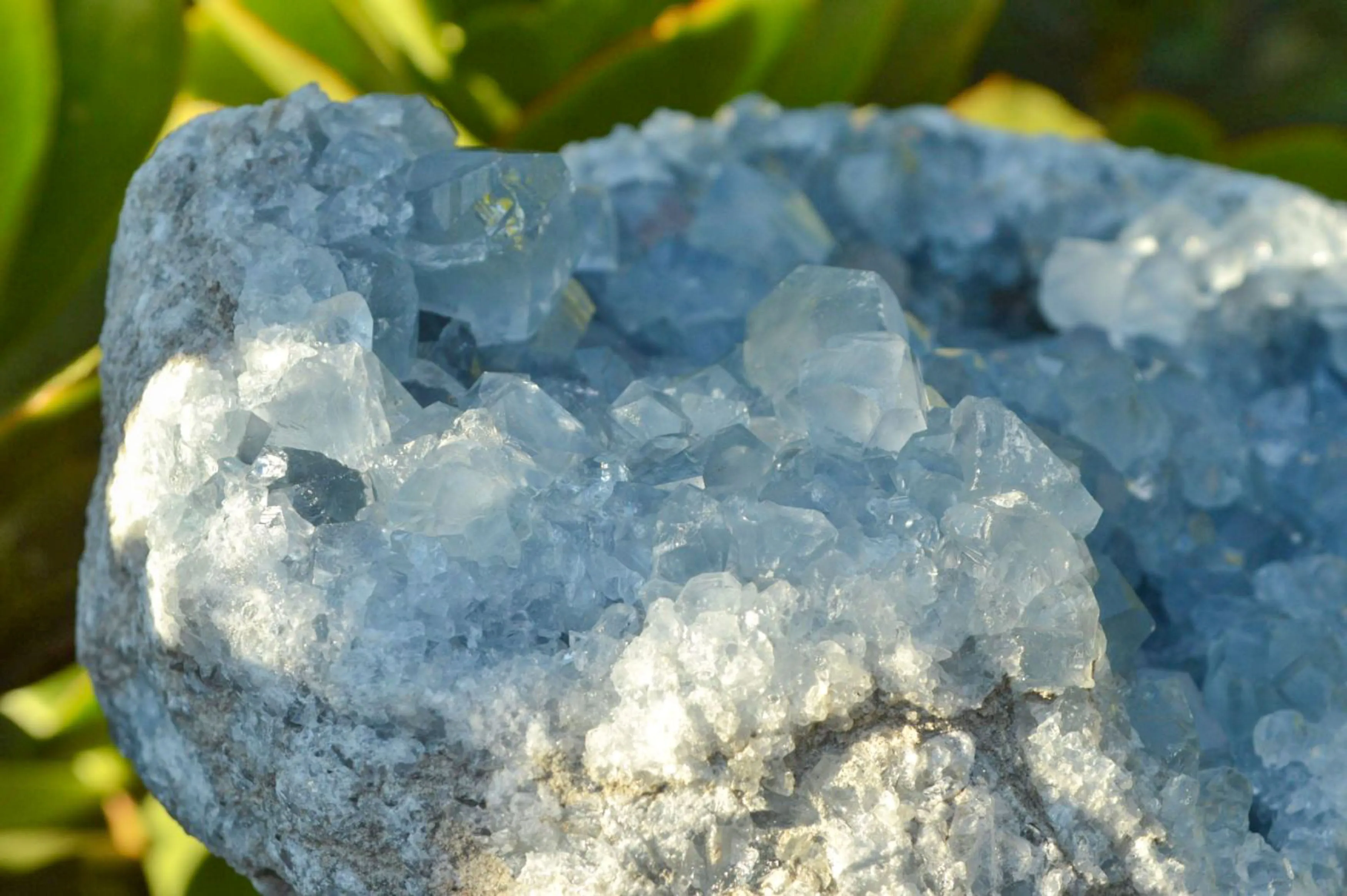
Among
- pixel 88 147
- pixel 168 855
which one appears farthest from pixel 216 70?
pixel 168 855

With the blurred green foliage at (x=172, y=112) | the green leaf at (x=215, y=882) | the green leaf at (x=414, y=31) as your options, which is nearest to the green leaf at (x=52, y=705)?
the blurred green foliage at (x=172, y=112)

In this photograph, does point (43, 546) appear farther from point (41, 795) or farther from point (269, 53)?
point (269, 53)

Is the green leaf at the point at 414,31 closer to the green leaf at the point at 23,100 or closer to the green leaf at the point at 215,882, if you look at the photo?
the green leaf at the point at 23,100

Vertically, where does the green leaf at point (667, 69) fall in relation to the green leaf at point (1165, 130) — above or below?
above

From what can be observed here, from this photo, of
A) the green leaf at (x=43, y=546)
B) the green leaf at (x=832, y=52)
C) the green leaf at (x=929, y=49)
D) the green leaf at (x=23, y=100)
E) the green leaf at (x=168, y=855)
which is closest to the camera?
the green leaf at (x=23, y=100)

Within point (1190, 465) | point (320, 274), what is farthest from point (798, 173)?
point (320, 274)

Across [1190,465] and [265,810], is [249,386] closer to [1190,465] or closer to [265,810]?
[265,810]

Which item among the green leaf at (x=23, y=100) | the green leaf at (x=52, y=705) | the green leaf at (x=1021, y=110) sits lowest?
the green leaf at (x=52, y=705)
